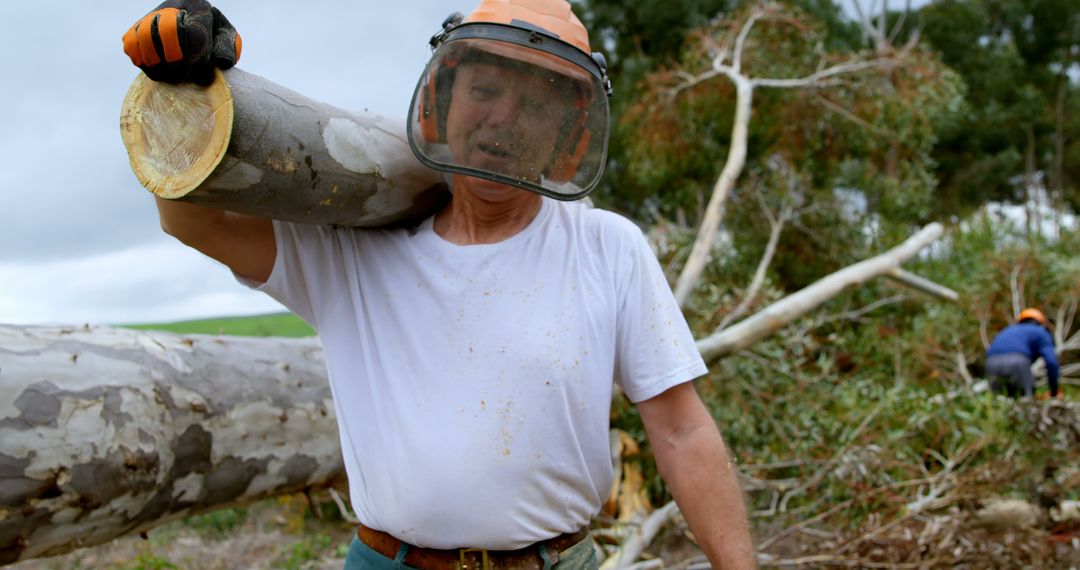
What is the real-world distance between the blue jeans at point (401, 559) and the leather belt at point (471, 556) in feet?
0.03

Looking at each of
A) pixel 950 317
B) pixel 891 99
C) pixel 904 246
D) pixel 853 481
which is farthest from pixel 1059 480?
pixel 891 99

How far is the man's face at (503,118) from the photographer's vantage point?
1906 millimetres

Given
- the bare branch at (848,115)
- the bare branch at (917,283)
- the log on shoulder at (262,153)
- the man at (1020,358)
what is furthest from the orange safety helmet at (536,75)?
the bare branch at (848,115)

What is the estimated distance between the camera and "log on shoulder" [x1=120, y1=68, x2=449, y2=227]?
167cm

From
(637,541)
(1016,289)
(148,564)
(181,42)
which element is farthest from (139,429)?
(1016,289)

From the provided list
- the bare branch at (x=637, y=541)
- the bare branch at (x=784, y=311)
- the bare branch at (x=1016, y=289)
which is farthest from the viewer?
the bare branch at (x=1016, y=289)

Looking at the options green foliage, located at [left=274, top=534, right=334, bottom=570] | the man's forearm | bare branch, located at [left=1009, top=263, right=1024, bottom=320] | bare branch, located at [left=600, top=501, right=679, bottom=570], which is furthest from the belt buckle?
bare branch, located at [left=1009, top=263, right=1024, bottom=320]

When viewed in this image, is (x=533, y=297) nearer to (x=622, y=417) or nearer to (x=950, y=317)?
(x=622, y=417)

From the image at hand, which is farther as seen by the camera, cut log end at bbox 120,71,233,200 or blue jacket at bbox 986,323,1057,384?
blue jacket at bbox 986,323,1057,384

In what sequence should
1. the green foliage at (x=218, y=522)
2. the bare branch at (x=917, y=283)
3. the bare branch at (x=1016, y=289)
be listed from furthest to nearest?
the bare branch at (x=1016, y=289) → the bare branch at (x=917, y=283) → the green foliage at (x=218, y=522)

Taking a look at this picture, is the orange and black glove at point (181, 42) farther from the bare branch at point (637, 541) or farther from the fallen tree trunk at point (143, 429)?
the bare branch at point (637, 541)

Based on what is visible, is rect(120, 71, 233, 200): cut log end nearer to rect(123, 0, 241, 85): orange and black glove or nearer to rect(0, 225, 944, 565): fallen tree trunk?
rect(123, 0, 241, 85): orange and black glove

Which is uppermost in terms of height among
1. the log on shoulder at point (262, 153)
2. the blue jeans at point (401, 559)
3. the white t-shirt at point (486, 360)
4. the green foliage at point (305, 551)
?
the log on shoulder at point (262, 153)

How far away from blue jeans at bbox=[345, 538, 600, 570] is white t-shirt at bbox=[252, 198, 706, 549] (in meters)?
0.05
